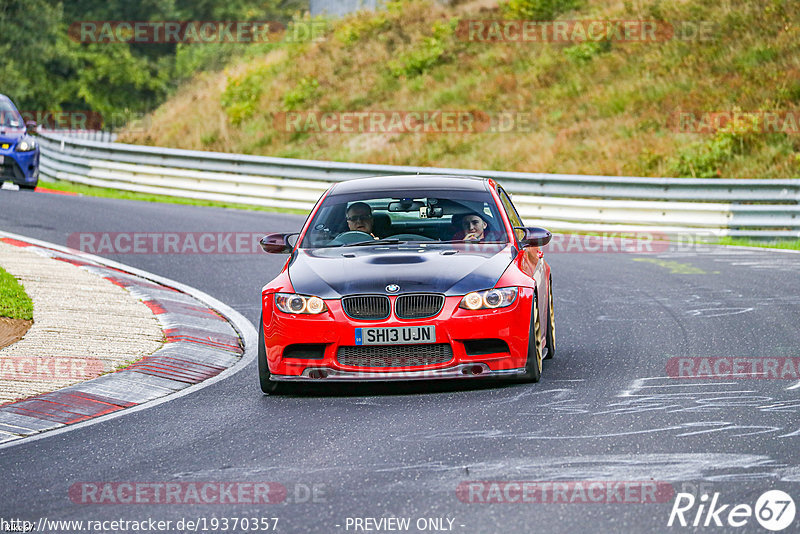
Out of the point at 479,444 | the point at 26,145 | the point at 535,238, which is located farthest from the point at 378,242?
the point at 26,145

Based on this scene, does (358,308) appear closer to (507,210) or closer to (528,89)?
(507,210)

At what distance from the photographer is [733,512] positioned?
503 cm

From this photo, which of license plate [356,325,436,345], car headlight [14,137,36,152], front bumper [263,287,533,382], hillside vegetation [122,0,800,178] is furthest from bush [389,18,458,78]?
license plate [356,325,436,345]

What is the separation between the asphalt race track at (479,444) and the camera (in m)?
5.25

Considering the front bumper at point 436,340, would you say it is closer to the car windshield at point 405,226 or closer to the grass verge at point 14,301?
the car windshield at point 405,226

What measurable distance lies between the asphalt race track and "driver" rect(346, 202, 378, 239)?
55.8 inches

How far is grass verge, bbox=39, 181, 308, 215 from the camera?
2445 cm

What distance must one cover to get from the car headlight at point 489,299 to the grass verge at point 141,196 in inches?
624

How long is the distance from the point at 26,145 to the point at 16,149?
0.20 metres

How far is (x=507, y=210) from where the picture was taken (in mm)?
9906

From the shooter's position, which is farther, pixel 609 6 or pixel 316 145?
pixel 609 6

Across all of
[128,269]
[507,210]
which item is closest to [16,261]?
[128,269]

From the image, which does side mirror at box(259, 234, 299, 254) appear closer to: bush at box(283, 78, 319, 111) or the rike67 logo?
the rike67 logo

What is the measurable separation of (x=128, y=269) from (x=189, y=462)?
8.74m
